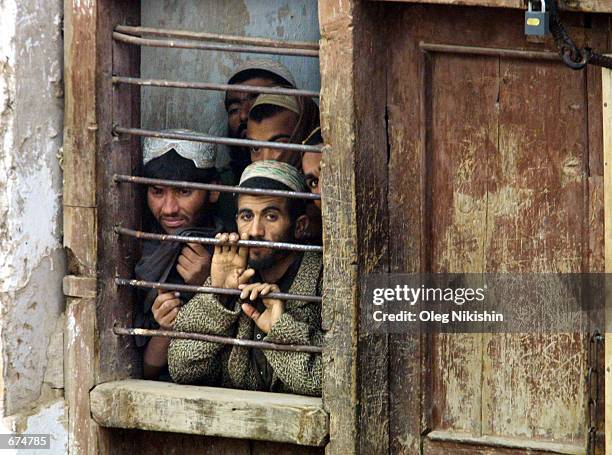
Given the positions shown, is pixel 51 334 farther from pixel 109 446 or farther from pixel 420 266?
pixel 420 266

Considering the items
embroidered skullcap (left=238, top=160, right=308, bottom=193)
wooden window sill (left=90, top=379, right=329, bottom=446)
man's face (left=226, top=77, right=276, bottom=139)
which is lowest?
→ wooden window sill (left=90, top=379, right=329, bottom=446)

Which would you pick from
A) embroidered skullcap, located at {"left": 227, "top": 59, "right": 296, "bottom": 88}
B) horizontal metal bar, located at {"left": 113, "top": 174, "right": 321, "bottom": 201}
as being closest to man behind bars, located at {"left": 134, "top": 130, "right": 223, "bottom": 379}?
horizontal metal bar, located at {"left": 113, "top": 174, "right": 321, "bottom": 201}

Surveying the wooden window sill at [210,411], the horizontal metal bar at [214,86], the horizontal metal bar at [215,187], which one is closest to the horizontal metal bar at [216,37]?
the horizontal metal bar at [214,86]

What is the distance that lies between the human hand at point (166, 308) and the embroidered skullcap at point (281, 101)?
795 mm

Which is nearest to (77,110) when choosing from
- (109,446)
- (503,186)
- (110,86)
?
(110,86)

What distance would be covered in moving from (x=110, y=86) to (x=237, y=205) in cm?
66

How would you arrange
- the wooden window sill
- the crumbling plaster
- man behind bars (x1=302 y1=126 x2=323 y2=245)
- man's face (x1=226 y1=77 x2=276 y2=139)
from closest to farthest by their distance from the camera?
the wooden window sill, the crumbling plaster, man behind bars (x1=302 y1=126 x2=323 y2=245), man's face (x1=226 y1=77 x2=276 y2=139)

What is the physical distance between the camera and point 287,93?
157 inches

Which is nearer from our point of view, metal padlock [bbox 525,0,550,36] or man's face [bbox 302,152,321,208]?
metal padlock [bbox 525,0,550,36]

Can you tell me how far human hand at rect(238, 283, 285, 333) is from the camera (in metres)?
4.12

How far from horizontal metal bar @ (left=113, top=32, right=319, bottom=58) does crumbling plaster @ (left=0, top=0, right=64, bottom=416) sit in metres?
0.26

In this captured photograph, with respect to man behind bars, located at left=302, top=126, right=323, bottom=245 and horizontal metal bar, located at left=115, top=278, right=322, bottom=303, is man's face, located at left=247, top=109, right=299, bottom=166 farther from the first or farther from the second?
horizontal metal bar, located at left=115, top=278, right=322, bottom=303

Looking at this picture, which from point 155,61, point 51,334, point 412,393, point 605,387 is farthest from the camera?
point 155,61

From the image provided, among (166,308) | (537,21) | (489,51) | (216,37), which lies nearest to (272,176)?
(216,37)
